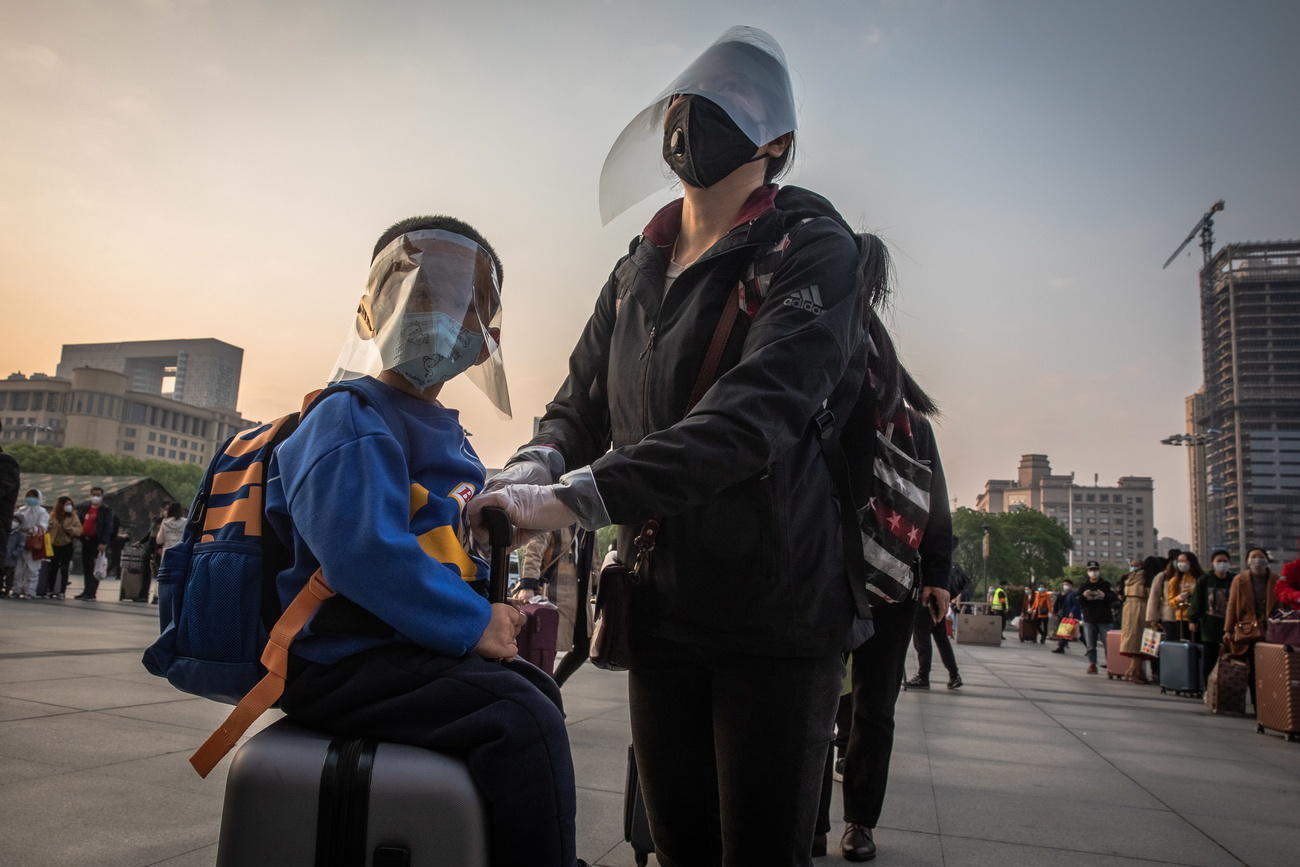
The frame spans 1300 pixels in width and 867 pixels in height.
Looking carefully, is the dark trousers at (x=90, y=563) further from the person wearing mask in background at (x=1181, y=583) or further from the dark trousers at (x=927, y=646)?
the person wearing mask in background at (x=1181, y=583)

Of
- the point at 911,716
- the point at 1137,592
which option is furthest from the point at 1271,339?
the point at 911,716

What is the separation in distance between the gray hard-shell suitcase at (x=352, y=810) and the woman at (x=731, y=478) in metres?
0.46

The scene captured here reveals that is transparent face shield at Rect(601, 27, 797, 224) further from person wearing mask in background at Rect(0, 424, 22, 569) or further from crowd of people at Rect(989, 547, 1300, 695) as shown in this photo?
crowd of people at Rect(989, 547, 1300, 695)

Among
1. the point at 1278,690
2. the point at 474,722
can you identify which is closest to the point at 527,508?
the point at 474,722

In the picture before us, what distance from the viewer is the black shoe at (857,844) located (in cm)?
372

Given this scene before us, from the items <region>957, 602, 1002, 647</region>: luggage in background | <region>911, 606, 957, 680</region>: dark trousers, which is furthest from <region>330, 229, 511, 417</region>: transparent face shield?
<region>957, 602, 1002, 647</region>: luggage in background

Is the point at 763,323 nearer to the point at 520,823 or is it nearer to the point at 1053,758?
the point at 520,823

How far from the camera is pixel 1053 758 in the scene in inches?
250

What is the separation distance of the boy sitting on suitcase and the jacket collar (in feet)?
2.49

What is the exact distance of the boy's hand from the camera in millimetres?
1713

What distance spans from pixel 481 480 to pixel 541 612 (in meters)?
3.49

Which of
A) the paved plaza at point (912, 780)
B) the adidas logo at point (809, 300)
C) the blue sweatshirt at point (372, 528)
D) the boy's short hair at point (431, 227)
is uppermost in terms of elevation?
the boy's short hair at point (431, 227)

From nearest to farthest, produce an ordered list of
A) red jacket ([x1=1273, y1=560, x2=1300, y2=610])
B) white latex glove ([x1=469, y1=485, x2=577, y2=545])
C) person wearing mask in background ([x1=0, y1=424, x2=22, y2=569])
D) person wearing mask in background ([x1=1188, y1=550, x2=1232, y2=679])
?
white latex glove ([x1=469, y1=485, x2=577, y2=545])
person wearing mask in background ([x1=0, y1=424, x2=22, y2=569])
red jacket ([x1=1273, y1=560, x2=1300, y2=610])
person wearing mask in background ([x1=1188, y1=550, x2=1232, y2=679])

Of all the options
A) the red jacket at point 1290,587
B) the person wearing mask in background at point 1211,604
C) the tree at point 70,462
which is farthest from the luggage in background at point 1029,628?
the tree at point 70,462
